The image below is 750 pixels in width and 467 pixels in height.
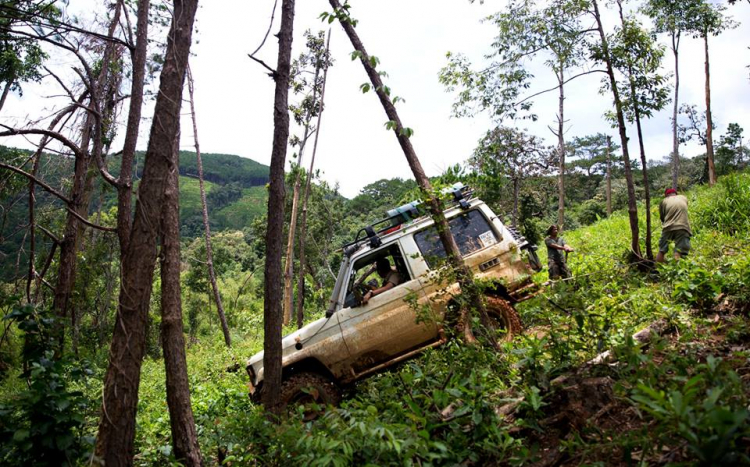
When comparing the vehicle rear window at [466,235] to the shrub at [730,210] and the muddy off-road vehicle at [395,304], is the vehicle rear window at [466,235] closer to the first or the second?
the muddy off-road vehicle at [395,304]

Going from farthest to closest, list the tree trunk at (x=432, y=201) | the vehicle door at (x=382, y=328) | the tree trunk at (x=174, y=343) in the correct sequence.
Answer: the vehicle door at (x=382, y=328) → the tree trunk at (x=432, y=201) → the tree trunk at (x=174, y=343)

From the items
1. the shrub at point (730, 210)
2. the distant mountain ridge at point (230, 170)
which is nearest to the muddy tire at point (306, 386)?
A: the shrub at point (730, 210)

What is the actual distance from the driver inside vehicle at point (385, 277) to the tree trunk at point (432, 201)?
3.05 ft

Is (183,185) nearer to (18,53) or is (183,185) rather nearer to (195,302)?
(195,302)

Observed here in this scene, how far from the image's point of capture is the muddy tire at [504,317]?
635 cm

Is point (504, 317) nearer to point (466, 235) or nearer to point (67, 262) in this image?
point (466, 235)

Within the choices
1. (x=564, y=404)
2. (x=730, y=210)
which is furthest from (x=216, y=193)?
(x=564, y=404)

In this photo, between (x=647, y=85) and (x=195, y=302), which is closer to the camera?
(x=647, y=85)

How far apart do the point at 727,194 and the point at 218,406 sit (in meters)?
11.1

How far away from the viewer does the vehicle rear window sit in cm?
667

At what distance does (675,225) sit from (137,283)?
313 inches

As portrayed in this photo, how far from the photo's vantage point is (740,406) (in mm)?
2070

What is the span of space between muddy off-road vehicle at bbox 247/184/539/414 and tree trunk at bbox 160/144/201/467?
1540 mm

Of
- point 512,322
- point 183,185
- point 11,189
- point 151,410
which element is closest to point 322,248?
point 11,189
